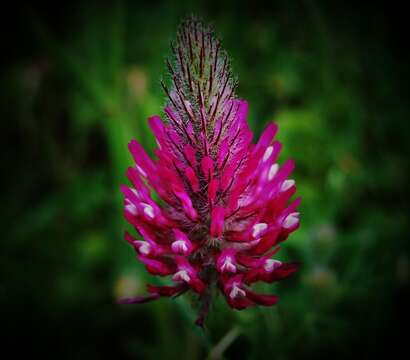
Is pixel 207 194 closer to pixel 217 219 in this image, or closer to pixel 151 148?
pixel 217 219

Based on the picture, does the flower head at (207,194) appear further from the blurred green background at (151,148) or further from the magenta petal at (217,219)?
the blurred green background at (151,148)

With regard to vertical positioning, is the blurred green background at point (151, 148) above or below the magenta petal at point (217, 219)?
above

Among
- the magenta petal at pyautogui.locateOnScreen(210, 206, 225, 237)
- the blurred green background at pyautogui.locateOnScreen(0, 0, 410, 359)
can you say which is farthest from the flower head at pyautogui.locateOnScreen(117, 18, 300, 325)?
the blurred green background at pyautogui.locateOnScreen(0, 0, 410, 359)

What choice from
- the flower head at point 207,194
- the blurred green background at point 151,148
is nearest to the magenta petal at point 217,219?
the flower head at point 207,194

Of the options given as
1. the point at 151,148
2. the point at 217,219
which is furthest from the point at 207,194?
the point at 151,148

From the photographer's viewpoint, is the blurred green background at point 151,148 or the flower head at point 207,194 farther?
the blurred green background at point 151,148

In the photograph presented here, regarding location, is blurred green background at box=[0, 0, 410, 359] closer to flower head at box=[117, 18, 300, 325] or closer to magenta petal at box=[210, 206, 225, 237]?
flower head at box=[117, 18, 300, 325]

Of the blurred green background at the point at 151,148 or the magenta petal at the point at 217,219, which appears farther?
the blurred green background at the point at 151,148
